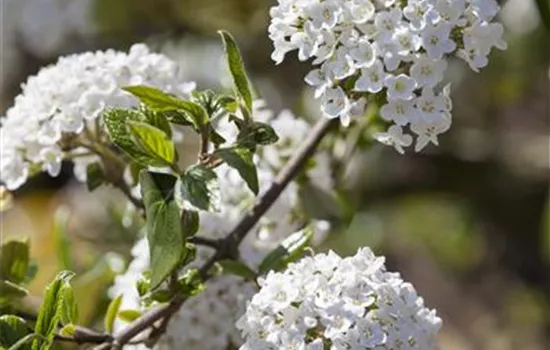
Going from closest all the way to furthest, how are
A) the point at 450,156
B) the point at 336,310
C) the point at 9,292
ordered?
the point at 336,310 → the point at 9,292 → the point at 450,156

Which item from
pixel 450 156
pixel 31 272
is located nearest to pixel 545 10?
Result: pixel 31 272

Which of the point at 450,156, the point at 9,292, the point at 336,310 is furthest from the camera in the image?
the point at 450,156

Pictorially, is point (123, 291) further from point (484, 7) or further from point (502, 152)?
point (502, 152)

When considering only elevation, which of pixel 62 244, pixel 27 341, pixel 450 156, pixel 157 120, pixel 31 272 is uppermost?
pixel 157 120

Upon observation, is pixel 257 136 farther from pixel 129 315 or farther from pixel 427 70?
pixel 129 315

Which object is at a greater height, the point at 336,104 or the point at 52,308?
the point at 336,104

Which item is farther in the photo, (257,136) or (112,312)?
(112,312)

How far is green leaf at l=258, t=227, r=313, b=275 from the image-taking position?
104 centimetres

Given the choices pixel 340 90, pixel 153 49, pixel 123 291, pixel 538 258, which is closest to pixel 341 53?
pixel 340 90

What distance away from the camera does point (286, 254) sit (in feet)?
3.44

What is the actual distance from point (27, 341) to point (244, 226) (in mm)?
250

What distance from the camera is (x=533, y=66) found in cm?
212

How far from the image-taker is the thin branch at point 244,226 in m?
1.00

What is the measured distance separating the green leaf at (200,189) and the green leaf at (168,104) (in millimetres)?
35
